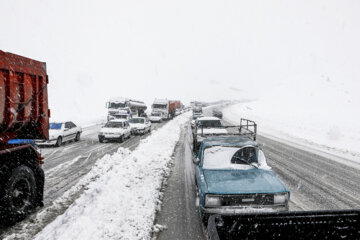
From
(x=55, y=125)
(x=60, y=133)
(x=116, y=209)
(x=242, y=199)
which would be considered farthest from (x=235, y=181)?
(x=55, y=125)

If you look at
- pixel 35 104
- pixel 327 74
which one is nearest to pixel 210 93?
pixel 327 74

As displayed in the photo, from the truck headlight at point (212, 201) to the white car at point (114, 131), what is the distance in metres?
12.8

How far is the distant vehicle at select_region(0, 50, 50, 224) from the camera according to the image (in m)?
5.28

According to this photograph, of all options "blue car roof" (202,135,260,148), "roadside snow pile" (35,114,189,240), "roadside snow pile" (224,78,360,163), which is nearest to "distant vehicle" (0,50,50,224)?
"roadside snow pile" (35,114,189,240)

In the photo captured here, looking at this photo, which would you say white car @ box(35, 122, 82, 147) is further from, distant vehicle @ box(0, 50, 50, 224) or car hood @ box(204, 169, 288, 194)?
car hood @ box(204, 169, 288, 194)

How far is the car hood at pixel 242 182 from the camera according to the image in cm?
519

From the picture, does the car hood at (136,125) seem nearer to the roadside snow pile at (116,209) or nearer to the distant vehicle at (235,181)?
the roadside snow pile at (116,209)

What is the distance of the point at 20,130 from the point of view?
5996mm

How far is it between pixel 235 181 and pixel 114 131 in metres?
12.9

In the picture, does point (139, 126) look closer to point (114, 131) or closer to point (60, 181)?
point (114, 131)

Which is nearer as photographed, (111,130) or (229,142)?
(229,142)

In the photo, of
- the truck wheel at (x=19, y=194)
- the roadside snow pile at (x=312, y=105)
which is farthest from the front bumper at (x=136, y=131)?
the roadside snow pile at (x=312, y=105)

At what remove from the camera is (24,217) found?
5.85 metres

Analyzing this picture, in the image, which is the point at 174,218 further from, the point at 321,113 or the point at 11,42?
the point at 11,42
